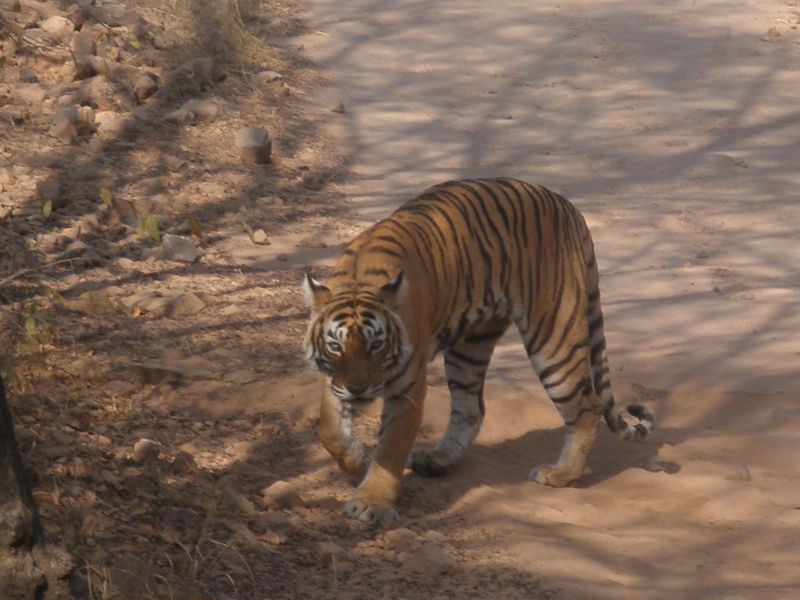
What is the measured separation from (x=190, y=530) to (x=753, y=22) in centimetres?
1012

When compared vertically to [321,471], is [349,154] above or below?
below

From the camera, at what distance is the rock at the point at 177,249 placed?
24.4 ft

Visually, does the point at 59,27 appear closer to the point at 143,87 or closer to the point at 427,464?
the point at 143,87

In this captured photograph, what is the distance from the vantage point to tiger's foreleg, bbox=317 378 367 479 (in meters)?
4.86

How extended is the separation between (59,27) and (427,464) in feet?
18.7

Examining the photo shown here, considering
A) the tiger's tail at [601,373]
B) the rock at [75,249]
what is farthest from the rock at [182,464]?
the rock at [75,249]

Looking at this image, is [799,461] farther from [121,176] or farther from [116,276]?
[121,176]

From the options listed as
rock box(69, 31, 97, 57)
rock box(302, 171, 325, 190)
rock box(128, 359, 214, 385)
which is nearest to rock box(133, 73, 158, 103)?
rock box(69, 31, 97, 57)

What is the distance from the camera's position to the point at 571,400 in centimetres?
541

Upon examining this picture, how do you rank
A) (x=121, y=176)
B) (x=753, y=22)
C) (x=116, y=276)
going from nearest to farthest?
(x=116, y=276) < (x=121, y=176) < (x=753, y=22)

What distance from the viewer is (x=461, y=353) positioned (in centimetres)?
555

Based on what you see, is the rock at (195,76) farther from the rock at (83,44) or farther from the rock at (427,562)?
the rock at (427,562)

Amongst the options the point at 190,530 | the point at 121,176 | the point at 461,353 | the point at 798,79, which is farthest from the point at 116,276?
the point at 798,79

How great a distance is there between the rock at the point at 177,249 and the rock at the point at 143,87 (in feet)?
6.78
